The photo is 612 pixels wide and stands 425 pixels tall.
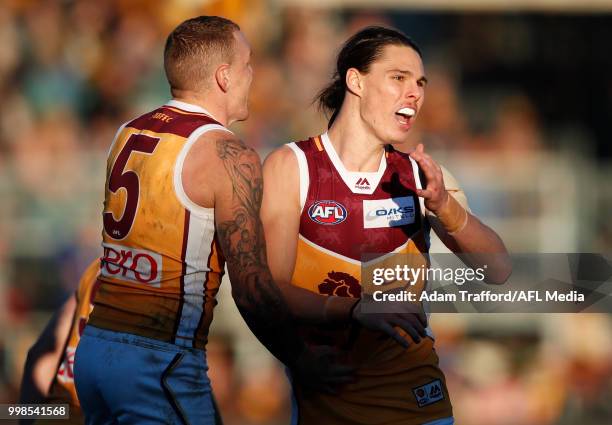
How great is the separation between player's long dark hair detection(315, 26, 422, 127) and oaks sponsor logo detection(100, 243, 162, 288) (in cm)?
126

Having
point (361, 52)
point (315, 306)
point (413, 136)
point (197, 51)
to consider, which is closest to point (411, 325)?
point (315, 306)

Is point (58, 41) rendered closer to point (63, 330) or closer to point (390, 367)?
point (63, 330)

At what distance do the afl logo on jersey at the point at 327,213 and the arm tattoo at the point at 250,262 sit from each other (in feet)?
1.21

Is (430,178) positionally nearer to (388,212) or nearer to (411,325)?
(388,212)

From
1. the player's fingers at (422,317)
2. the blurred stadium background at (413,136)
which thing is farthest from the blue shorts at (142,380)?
the blurred stadium background at (413,136)

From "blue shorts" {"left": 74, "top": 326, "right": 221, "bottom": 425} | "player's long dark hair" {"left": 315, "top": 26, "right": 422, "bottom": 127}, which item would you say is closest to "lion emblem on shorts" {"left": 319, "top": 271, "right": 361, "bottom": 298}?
"blue shorts" {"left": 74, "top": 326, "right": 221, "bottom": 425}

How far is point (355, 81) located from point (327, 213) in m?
0.67

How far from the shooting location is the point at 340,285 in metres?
4.77

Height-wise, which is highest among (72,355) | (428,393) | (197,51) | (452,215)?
(197,51)

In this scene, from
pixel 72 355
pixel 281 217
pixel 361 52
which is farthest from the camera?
pixel 72 355

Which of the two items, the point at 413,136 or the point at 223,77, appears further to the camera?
the point at 413,136

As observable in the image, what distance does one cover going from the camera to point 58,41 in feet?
40.2

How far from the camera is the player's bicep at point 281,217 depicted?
4668 mm

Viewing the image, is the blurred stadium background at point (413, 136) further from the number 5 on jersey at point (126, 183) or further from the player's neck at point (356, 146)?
the number 5 on jersey at point (126, 183)
